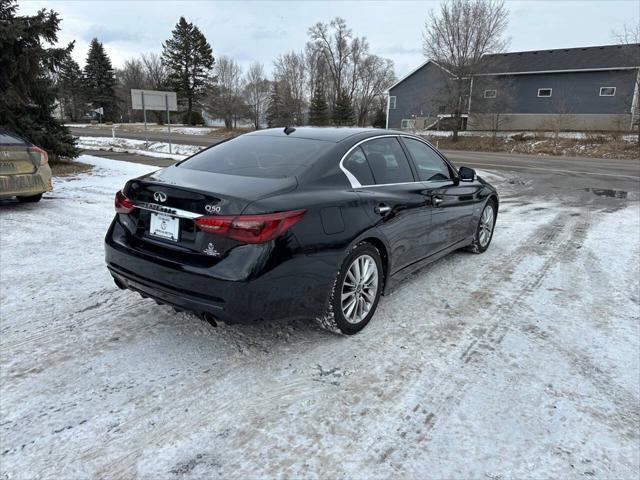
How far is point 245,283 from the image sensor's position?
265 centimetres

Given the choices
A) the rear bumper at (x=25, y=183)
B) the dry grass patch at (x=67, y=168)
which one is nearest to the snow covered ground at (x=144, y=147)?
the dry grass patch at (x=67, y=168)

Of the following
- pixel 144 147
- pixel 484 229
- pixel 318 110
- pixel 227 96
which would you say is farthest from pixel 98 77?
pixel 484 229

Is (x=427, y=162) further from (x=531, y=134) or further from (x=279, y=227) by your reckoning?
(x=531, y=134)

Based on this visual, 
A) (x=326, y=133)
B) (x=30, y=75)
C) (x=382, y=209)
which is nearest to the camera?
(x=382, y=209)

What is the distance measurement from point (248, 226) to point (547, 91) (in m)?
41.8

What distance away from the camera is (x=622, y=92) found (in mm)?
34500

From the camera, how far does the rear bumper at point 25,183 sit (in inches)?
253

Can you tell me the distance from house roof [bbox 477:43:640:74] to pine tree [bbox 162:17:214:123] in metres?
36.9

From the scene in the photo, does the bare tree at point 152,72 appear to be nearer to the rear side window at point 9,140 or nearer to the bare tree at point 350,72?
the bare tree at point 350,72

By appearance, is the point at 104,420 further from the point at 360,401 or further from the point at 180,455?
the point at 360,401

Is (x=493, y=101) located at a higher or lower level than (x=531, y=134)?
higher

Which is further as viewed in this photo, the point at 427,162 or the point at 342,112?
the point at 342,112

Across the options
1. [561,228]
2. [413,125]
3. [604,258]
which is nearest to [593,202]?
[561,228]

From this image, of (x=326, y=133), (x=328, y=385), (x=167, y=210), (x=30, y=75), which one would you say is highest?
(x=30, y=75)
